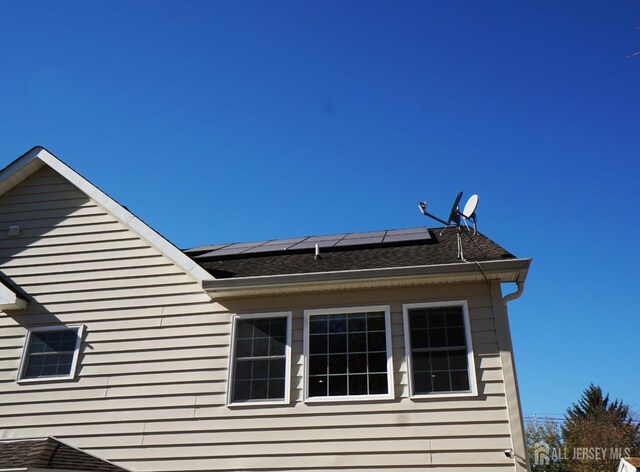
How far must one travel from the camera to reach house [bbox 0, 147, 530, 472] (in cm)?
726

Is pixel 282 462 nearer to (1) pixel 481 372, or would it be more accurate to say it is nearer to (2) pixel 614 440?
(1) pixel 481 372

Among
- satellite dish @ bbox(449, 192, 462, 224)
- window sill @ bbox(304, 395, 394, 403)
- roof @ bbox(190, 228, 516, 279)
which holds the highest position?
satellite dish @ bbox(449, 192, 462, 224)

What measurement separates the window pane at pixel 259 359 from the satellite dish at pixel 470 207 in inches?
143

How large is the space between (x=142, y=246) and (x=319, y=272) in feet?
11.6

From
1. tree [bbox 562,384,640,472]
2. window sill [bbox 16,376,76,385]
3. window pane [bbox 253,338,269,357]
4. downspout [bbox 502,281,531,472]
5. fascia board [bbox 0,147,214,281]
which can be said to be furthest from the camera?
tree [bbox 562,384,640,472]

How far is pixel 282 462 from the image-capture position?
737cm

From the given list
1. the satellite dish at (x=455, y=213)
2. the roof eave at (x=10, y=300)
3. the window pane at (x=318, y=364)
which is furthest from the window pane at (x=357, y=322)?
the roof eave at (x=10, y=300)

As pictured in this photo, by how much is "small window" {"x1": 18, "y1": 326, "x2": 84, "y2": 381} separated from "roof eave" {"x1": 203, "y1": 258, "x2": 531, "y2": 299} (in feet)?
8.73

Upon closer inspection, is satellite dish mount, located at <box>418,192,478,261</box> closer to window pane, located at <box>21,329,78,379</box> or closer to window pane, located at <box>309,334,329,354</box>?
window pane, located at <box>309,334,329,354</box>

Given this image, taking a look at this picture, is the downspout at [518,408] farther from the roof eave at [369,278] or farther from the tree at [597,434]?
the tree at [597,434]

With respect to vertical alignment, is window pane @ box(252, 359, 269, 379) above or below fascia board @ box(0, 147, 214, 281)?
below

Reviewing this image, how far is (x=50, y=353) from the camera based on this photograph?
8.92m

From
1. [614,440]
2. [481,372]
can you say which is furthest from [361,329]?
[614,440]

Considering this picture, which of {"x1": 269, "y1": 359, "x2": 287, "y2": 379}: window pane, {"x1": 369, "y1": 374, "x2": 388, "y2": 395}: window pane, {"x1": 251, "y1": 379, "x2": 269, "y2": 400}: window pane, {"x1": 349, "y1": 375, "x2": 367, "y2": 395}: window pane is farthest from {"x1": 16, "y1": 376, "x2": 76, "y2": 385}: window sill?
{"x1": 369, "y1": 374, "x2": 388, "y2": 395}: window pane
